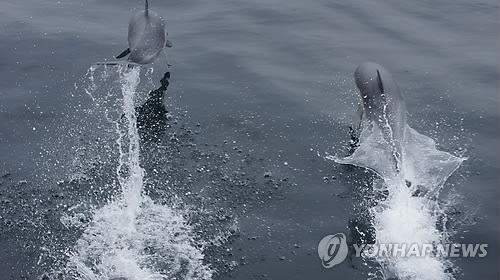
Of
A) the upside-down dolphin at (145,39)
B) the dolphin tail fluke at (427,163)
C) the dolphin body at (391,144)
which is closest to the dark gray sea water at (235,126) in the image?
the dolphin tail fluke at (427,163)

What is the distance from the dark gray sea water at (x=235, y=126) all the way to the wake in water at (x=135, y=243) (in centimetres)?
5

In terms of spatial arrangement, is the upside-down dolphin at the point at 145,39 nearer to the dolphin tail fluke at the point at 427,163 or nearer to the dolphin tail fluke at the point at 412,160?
the dolphin tail fluke at the point at 412,160

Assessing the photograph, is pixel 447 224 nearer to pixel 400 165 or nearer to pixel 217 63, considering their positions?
pixel 400 165

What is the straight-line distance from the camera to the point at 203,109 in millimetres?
18156

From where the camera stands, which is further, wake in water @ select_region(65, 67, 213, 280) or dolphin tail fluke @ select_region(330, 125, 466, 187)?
Answer: dolphin tail fluke @ select_region(330, 125, 466, 187)

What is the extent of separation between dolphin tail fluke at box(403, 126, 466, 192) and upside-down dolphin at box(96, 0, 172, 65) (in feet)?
24.5

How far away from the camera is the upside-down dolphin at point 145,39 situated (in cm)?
1716

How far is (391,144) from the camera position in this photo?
1470 cm

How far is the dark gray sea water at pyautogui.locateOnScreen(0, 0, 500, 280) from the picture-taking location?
1342 cm

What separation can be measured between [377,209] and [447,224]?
1.57 metres

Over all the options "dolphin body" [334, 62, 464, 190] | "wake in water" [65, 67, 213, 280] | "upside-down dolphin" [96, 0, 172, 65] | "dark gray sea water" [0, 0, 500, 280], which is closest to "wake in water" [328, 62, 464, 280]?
"dolphin body" [334, 62, 464, 190]

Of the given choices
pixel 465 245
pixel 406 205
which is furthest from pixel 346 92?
pixel 465 245

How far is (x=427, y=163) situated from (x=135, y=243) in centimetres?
749

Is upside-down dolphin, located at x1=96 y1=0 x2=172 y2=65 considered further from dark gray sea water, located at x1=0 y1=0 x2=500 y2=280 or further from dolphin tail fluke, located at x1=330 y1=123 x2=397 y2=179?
dolphin tail fluke, located at x1=330 y1=123 x2=397 y2=179
